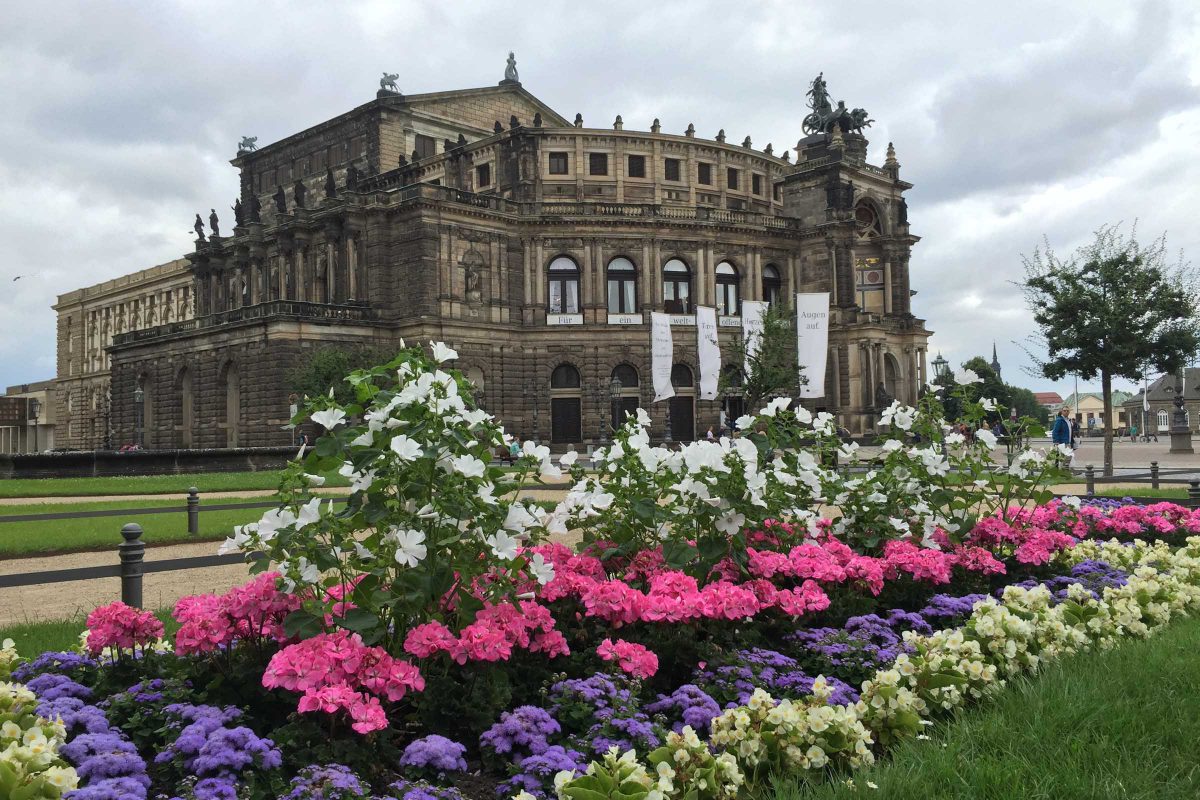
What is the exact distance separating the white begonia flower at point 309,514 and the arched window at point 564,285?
5057cm

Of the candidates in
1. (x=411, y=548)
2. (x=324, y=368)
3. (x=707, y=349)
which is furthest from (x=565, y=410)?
(x=411, y=548)

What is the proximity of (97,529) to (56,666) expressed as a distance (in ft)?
42.6

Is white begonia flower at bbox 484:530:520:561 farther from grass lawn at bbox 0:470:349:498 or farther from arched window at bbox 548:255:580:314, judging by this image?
arched window at bbox 548:255:580:314

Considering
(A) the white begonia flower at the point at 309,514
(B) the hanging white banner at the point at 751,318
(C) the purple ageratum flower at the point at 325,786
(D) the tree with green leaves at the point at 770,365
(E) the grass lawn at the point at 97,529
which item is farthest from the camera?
(B) the hanging white banner at the point at 751,318

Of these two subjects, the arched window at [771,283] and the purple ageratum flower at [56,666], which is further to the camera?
the arched window at [771,283]

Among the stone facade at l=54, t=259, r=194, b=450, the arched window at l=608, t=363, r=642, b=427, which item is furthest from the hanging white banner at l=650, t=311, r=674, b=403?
the stone facade at l=54, t=259, r=194, b=450

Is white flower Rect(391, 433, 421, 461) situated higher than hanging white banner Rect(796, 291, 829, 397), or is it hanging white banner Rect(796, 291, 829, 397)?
hanging white banner Rect(796, 291, 829, 397)

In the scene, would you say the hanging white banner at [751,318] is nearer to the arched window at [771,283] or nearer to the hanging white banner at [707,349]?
the hanging white banner at [707,349]

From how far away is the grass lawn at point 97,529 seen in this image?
15.0 meters

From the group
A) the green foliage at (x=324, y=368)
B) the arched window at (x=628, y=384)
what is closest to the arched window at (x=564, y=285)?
A: the arched window at (x=628, y=384)

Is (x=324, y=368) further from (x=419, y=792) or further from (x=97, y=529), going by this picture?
(x=419, y=792)

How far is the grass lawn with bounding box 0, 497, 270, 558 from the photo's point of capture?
49.4 feet

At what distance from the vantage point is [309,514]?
5020 mm

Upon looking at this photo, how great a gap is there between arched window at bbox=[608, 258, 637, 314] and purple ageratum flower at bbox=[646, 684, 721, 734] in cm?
5138
